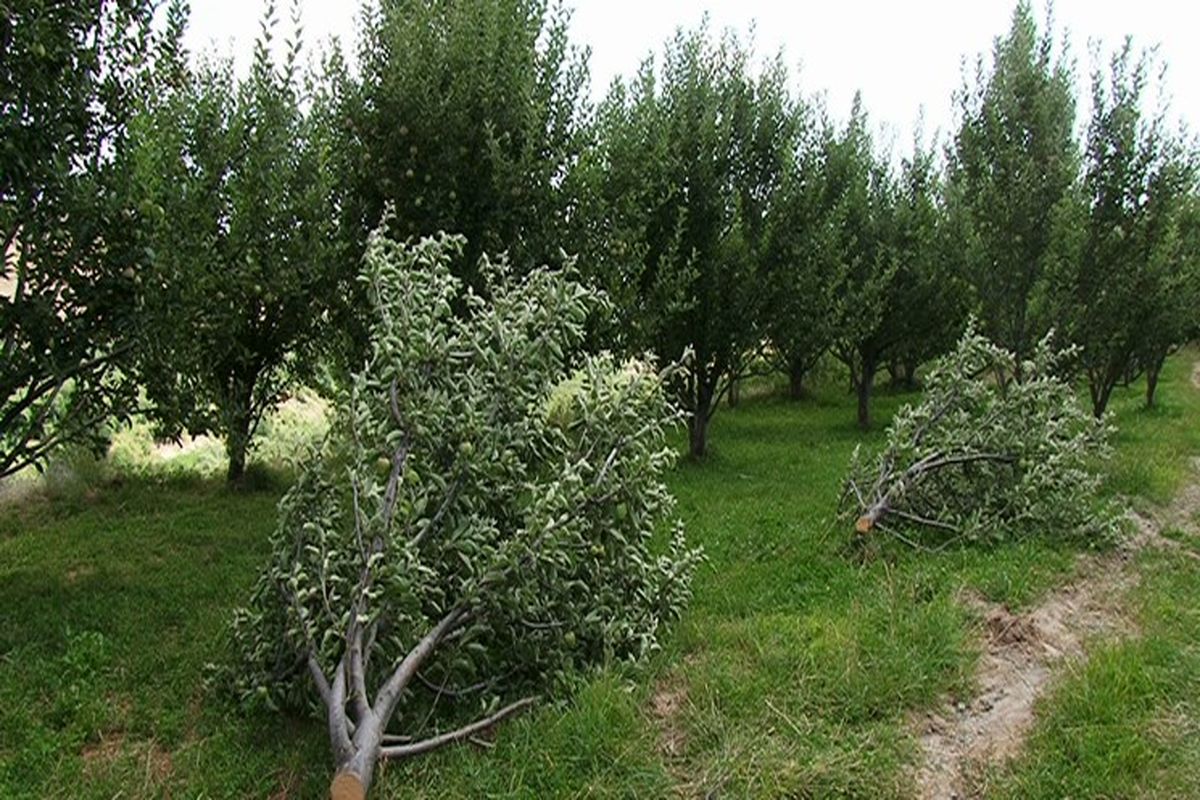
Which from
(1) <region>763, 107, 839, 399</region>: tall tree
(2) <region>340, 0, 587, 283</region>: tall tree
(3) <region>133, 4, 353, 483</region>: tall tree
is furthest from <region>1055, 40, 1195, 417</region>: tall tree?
(3) <region>133, 4, 353, 483</region>: tall tree

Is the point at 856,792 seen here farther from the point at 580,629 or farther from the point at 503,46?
the point at 503,46

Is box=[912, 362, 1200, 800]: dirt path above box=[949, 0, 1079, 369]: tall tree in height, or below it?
A: below

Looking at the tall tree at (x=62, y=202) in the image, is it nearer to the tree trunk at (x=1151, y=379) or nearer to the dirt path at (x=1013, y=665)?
the dirt path at (x=1013, y=665)

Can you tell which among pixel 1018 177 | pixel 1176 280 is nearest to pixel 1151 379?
pixel 1176 280

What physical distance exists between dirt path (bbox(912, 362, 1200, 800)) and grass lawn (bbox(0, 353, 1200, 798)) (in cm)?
11

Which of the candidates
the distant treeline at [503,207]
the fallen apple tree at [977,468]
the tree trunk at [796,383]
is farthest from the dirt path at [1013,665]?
the tree trunk at [796,383]

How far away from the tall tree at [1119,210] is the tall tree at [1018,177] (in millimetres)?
309

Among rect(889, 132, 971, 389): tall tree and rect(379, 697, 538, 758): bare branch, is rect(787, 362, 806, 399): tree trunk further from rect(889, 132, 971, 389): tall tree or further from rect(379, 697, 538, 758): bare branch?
rect(379, 697, 538, 758): bare branch

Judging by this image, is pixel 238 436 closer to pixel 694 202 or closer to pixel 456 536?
pixel 456 536

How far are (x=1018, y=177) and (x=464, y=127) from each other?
726 cm

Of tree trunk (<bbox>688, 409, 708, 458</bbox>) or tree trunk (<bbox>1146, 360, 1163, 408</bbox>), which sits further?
tree trunk (<bbox>1146, 360, 1163, 408</bbox>)

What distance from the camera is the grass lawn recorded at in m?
3.78

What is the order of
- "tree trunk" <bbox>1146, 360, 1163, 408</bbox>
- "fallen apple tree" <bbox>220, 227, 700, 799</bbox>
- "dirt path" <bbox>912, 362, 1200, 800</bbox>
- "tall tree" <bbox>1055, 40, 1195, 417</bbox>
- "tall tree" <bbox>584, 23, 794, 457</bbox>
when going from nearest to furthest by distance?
"dirt path" <bbox>912, 362, 1200, 800</bbox> → "fallen apple tree" <bbox>220, 227, 700, 799</bbox> → "tall tree" <bbox>584, 23, 794, 457</bbox> → "tall tree" <bbox>1055, 40, 1195, 417</bbox> → "tree trunk" <bbox>1146, 360, 1163, 408</bbox>

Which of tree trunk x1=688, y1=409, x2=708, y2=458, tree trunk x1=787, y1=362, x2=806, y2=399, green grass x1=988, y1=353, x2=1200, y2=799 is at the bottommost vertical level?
green grass x1=988, y1=353, x2=1200, y2=799
